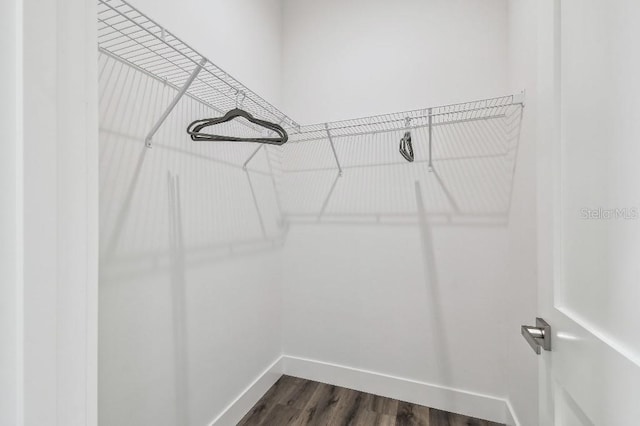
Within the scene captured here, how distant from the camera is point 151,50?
0.83m

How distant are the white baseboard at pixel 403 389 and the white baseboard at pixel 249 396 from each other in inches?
4.7

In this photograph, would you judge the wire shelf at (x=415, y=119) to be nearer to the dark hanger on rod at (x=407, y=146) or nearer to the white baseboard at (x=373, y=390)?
the dark hanger on rod at (x=407, y=146)

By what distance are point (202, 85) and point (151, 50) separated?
0.47 meters

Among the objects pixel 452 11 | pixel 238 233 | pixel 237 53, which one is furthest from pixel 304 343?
pixel 452 11

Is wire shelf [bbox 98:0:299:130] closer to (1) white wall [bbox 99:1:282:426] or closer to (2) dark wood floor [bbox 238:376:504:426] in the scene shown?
(1) white wall [bbox 99:1:282:426]

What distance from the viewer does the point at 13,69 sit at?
31 cm

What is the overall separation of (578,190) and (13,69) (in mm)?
956

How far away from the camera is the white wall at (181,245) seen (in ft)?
3.09

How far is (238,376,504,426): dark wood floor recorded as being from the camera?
4.95ft

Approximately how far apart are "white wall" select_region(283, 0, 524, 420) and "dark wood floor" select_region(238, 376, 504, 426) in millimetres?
162

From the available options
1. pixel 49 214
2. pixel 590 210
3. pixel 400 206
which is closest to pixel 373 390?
pixel 400 206

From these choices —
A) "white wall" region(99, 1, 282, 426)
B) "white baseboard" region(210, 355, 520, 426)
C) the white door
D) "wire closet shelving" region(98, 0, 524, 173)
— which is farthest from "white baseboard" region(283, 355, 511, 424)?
"wire closet shelving" region(98, 0, 524, 173)

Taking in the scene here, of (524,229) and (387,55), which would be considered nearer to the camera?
(524,229)

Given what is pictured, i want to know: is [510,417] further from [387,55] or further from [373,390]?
[387,55]
